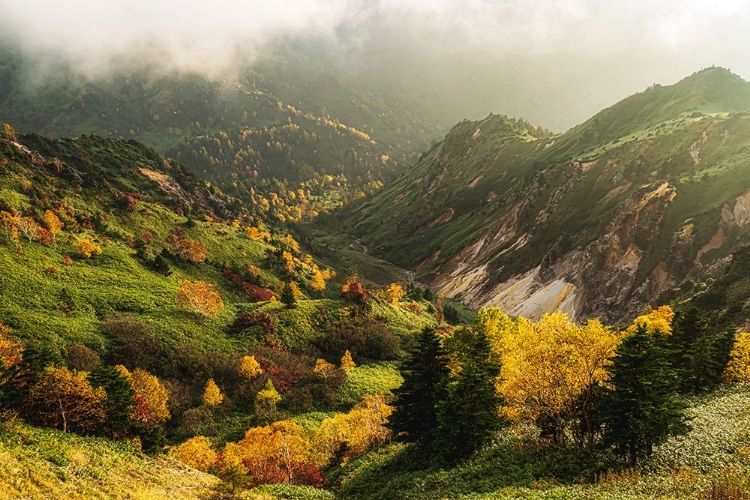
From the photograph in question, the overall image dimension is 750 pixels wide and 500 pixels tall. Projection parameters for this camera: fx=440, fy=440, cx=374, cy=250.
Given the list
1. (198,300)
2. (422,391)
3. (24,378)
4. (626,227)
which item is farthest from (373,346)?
(626,227)

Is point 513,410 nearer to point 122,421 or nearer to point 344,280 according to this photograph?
point 122,421

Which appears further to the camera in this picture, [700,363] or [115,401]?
[700,363]

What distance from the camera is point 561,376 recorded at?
39.3 meters

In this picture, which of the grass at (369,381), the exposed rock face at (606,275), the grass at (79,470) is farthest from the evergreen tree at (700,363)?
the exposed rock face at (606,275)

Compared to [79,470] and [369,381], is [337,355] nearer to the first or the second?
[369,381]

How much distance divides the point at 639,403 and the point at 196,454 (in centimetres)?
5343

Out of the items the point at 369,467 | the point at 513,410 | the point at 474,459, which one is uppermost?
the point at 513,410

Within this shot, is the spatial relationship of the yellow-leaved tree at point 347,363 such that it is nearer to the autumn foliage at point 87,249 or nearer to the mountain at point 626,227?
the autumn foliage at point 87,249

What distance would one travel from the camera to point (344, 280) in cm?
17175

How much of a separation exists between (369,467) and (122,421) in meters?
28.2

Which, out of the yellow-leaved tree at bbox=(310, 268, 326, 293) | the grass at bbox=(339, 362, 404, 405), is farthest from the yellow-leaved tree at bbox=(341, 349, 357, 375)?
the yellow-leaved tree at bbox=(310, 268, 326, 293)

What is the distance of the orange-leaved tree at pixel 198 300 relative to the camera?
318ft

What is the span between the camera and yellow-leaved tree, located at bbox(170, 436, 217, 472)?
57.4 m

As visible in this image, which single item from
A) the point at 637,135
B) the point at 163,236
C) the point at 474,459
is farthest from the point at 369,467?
the point at 637,135
